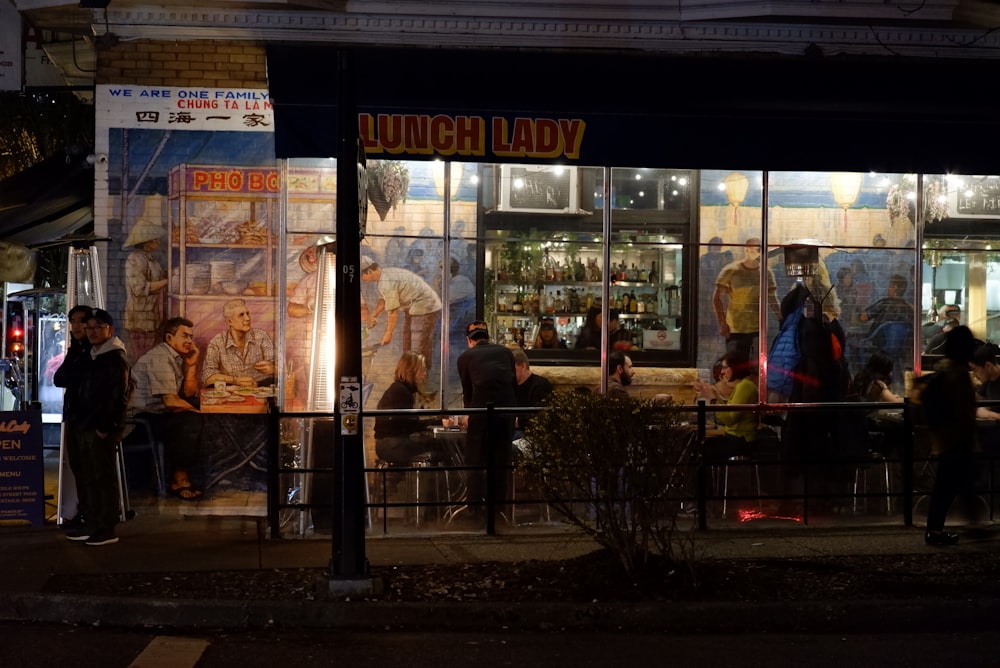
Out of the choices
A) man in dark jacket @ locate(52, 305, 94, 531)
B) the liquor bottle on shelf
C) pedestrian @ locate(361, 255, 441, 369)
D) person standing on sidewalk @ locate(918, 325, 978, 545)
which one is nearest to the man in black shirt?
pedestrian @ locate(361, 255, 441, 369)

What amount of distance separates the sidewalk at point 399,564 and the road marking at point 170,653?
0.41 metres

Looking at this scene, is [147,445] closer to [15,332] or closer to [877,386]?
[877,386]

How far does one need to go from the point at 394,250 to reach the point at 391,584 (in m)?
4.87

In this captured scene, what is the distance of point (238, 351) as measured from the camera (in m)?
11.0

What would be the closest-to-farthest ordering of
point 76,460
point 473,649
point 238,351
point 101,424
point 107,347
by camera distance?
point 473,649 < point 101,424 < point 107,347 < point 76,460 < point 238,351

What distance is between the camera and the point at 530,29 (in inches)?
440

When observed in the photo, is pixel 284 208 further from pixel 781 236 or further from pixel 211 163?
pixel 781 236

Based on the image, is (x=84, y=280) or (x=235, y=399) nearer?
(x=84, y=280)

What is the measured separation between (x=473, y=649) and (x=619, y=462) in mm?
1649

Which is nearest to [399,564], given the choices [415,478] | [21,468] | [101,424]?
[415,478]

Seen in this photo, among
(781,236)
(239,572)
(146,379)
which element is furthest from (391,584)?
(781,236)

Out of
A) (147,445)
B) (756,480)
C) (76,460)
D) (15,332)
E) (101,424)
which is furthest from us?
(15,332)

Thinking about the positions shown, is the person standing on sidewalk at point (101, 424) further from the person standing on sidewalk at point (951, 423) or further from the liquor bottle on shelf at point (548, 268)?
the person standing on sidewalk at point (951, 423)

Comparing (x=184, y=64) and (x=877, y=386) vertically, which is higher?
(x=184, y=64)
